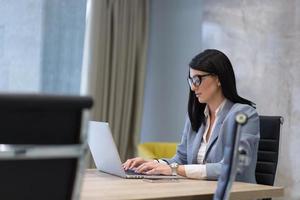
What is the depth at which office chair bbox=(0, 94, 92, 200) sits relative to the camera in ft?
3.56

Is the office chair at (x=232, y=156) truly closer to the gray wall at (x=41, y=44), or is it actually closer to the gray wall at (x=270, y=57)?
the gray wall at (x=270, y=57)

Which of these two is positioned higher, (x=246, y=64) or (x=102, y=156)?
(x=246, y=64)

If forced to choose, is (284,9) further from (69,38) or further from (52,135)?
(52,135)

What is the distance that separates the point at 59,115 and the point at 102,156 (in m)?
1.26

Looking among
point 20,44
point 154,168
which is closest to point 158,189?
point 154,168

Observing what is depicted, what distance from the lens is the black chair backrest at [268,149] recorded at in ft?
8.46

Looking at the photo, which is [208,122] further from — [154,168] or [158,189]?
[158,189]

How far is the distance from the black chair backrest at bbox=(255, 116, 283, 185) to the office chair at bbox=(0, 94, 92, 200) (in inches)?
63.5

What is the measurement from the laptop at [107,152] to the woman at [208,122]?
72mm

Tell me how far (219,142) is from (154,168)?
14.3 inches

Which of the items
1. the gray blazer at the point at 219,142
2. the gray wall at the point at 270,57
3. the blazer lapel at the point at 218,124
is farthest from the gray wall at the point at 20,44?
the blazer lapel at the point at 218,124

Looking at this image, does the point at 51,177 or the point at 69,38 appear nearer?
the point at 51,177

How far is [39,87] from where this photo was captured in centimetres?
430

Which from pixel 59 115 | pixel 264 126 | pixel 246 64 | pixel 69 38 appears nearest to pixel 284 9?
pixel 246 64
